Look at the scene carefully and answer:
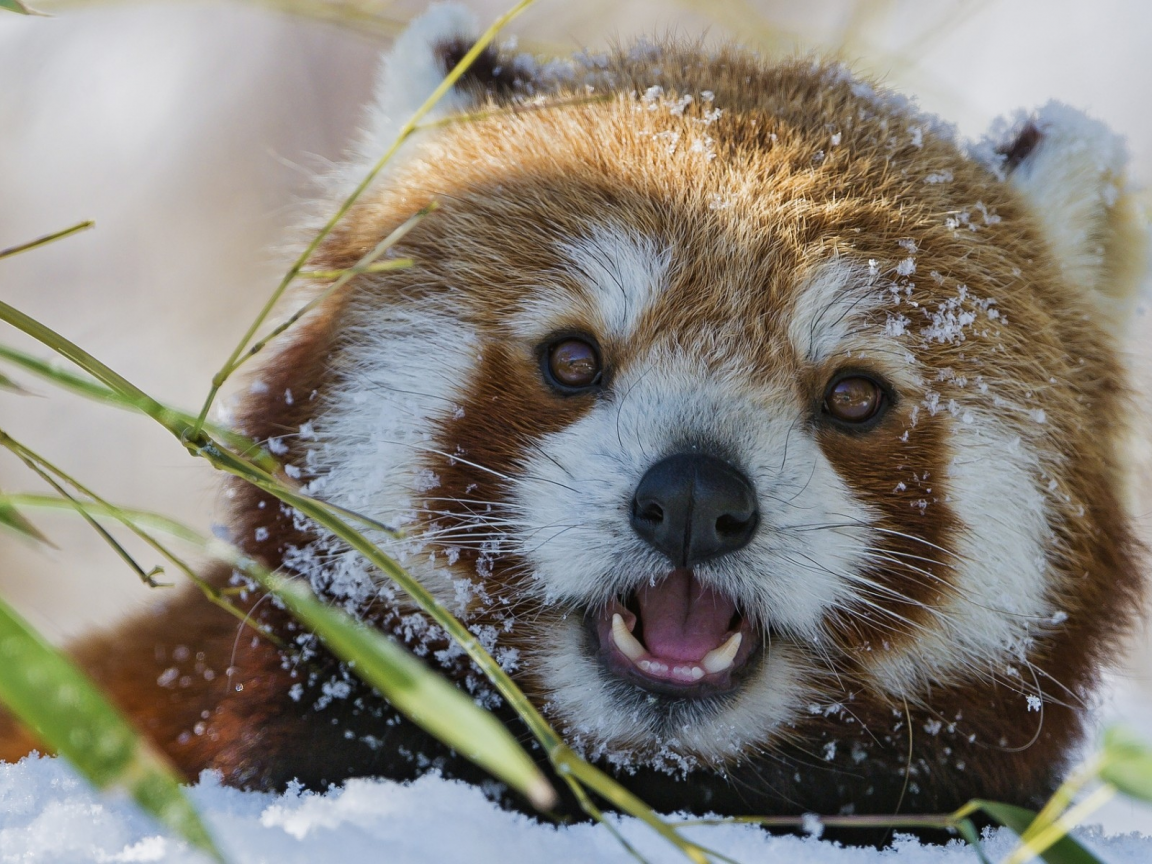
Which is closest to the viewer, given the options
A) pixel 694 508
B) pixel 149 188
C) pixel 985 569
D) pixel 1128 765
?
pixel 1128 765

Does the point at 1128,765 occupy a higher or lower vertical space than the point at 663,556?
higher

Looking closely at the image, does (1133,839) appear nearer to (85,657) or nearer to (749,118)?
(749,118)

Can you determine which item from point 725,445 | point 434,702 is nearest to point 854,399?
point 725,445

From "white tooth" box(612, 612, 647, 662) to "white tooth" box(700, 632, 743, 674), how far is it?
90mm

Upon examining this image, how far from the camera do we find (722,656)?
1.50 meters

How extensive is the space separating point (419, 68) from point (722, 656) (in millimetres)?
1120

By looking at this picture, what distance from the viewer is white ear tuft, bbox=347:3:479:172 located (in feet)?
6.29

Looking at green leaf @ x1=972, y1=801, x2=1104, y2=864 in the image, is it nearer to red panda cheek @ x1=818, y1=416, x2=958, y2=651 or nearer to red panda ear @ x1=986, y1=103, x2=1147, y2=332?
red panda cheek @ x1=818, y1=416, x2=958, y2=651

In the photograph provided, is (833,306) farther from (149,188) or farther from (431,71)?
(149,188)

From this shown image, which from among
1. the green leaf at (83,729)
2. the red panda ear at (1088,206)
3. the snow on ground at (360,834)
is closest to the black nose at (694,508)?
the snow on ground at (360,834)

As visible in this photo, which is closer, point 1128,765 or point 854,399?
point 1128,765

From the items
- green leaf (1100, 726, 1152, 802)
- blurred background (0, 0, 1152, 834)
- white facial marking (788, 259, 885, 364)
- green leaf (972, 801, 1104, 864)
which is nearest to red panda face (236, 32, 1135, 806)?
white facial marking (788, 259, 885, 364)

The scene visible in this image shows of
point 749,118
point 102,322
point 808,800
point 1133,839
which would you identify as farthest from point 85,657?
point 102,322

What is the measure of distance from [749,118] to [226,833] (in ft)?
4.04
